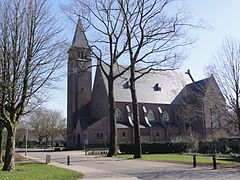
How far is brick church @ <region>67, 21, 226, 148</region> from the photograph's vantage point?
4756 cm

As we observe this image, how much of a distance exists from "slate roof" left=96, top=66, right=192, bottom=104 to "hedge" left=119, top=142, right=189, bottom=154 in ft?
60.7

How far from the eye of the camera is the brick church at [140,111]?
156 ft

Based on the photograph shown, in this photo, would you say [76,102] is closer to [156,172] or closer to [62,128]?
[62,128]

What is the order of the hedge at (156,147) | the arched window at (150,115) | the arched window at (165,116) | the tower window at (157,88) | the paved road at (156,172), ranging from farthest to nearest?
the tower window at (157,88)
the arched window at (165,116)
the arched window at (150,115)
the hedge at (156,147)
the paved road at (156,172)

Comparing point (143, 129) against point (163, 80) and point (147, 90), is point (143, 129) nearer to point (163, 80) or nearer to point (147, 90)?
point (147, 90)

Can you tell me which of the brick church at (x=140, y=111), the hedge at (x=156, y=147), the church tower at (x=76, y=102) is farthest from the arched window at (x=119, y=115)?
the hedge at (x=156, y=147)

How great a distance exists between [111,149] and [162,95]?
30240 mm

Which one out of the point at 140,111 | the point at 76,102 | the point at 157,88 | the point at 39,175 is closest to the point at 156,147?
the point at 140,111

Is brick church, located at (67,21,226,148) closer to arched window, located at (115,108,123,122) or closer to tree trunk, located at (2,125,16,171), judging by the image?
arched window, located at (115,108,123,122)

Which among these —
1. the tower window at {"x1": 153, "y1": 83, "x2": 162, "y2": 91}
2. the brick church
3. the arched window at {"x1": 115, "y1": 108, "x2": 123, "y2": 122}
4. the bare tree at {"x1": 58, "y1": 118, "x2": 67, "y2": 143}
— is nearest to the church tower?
the brick church

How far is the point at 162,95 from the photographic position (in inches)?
2185

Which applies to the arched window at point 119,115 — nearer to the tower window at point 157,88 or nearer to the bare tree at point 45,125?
the tower window at point 157,88

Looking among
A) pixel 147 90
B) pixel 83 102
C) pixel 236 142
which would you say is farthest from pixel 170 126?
pixel 236 142

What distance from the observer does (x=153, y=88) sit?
182 ft
